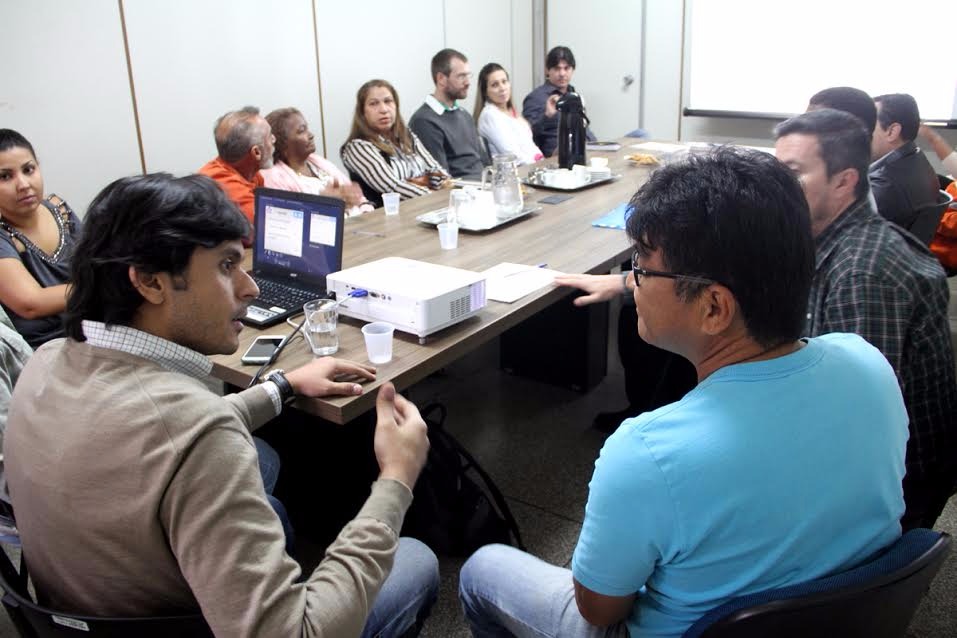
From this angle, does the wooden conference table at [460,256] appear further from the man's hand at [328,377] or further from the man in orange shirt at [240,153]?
the man in orange shirt at [240,153]

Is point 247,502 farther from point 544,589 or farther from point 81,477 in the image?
point 544,589

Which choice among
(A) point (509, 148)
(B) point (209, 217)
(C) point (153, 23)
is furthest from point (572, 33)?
(B) point (209, 217)

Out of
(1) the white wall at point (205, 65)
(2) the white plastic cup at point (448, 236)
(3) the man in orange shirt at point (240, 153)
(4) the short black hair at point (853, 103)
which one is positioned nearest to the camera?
(2) the white plastic cup at point (448, 236)

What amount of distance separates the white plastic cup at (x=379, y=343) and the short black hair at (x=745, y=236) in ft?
2.35

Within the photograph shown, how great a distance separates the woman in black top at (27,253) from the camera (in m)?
2.22

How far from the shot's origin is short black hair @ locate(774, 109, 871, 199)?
1.69 m

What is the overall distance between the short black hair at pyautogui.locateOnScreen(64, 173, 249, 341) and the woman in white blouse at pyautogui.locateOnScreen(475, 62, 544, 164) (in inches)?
157

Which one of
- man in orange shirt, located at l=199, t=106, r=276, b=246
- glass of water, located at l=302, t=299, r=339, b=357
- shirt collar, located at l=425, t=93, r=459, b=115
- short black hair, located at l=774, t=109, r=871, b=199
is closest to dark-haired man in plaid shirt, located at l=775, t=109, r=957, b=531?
short black hair, located at l=774, t=109, r=871, b=199

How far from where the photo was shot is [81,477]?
938 millimetres

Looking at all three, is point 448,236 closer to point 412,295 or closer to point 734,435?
point 412,295

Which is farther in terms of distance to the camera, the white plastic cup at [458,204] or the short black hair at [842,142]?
the white plastic cup at [458,204]

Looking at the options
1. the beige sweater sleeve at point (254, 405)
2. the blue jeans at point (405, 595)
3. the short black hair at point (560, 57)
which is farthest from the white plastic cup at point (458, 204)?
the short black hair at point (560, 57)

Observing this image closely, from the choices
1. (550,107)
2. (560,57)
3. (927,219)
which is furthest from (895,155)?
(560,57)

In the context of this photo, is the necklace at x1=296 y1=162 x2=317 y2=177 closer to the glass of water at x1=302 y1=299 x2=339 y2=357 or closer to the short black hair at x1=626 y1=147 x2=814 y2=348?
the glass of water at x1=302 y1=299 x2=339 y2=357
